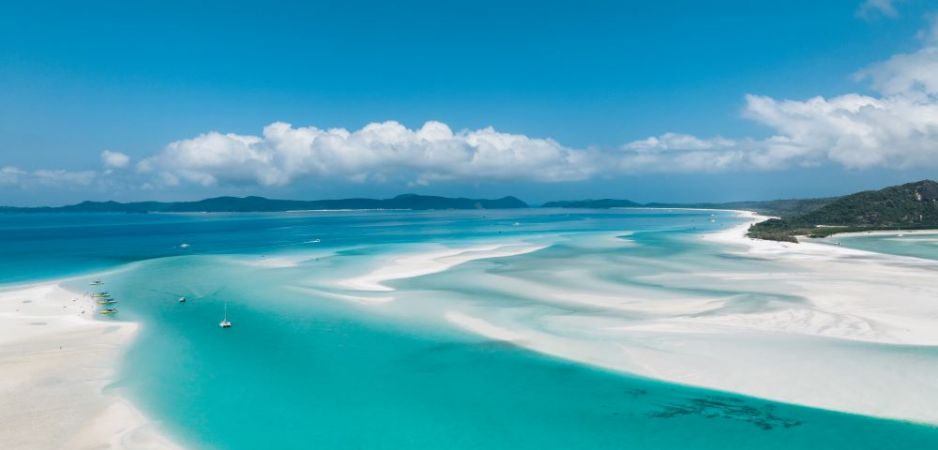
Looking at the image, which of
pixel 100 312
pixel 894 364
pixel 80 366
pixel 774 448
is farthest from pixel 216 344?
pixel 894 364

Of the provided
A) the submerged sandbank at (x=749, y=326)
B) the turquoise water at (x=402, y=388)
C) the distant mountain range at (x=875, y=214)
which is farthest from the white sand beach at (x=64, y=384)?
the distant mountain range at (x=875, y=214)

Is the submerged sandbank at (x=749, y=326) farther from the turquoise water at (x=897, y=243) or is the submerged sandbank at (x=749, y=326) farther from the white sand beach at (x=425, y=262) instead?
the turquoise water at (x=897, y=243)

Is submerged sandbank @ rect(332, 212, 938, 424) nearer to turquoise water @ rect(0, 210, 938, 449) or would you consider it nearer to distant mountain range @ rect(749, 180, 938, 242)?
turquoise water @ rect(0, 210, 938, 449)

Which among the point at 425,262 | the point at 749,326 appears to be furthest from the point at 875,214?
the point at 749,326

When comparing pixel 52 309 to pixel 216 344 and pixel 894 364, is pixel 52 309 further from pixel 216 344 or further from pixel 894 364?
pixel 894 364

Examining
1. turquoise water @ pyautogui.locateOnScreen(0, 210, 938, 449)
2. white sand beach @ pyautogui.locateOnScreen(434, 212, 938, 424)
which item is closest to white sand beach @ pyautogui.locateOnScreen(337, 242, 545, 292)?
turquoise water @ pyautogui.locateOnScreen(0, 210, 938, 449)

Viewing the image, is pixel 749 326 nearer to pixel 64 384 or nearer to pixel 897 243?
pixel 64 384
